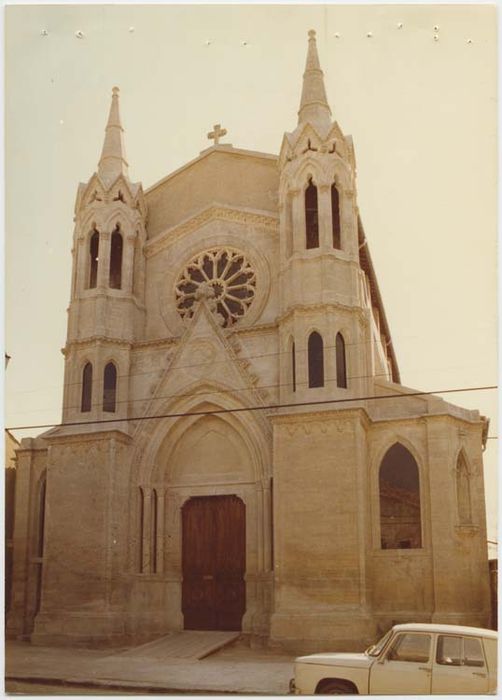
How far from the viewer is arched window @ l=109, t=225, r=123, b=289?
2452 cm

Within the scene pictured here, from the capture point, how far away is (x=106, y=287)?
2375 cm

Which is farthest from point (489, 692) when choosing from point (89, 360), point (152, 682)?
point (89, 360)

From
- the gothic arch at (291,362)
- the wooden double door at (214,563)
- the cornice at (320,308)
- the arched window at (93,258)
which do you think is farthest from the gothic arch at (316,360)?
the arched window at (93,258)

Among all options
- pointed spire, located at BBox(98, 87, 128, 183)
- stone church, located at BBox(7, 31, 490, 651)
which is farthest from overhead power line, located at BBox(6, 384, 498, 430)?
pointed spire, located at BBox(98, 87, 128, 183)

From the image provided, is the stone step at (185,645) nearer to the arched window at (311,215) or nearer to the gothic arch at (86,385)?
the gothic arch at (86,385)

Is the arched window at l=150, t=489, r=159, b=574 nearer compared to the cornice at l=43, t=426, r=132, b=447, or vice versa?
the arched window at l=150, t=489, r=159, b=574

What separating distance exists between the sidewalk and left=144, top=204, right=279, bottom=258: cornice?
11.7 m

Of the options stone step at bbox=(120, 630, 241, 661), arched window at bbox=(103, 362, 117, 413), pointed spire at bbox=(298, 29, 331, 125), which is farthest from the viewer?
pointed spire at bbox=(298, 29, 331, 125)

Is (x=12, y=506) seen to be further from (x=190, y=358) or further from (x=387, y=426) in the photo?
(x=387, y=426)

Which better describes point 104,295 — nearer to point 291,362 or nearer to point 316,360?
point 291,362

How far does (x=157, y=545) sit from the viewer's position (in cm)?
2189

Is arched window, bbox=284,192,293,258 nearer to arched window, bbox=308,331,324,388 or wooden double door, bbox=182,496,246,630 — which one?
arched window, bbox=308,331,324,388

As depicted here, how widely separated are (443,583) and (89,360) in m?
11.2

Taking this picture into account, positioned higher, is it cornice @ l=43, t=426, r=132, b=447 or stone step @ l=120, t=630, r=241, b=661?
cornice @ l=43, t=426, r=132, b=447
